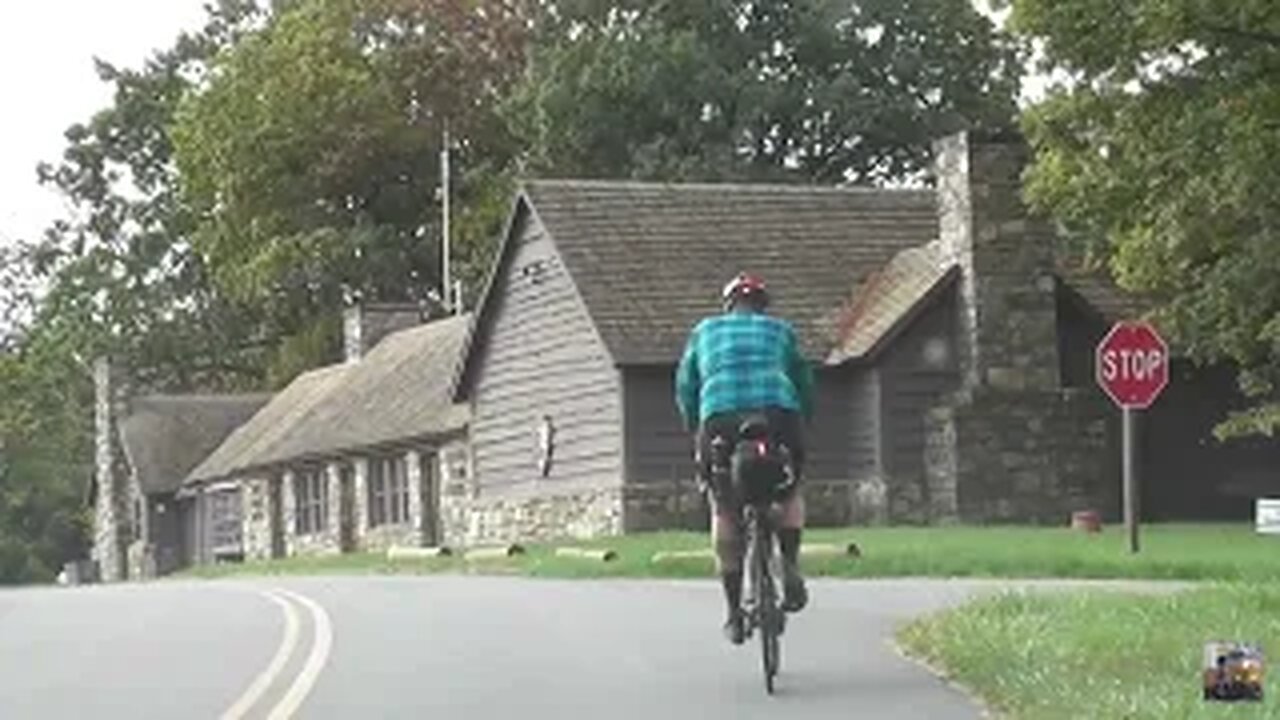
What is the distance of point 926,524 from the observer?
127 feet

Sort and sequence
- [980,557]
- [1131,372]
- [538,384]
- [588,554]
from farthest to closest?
1. [538,384]
2. [588,554]
3. [1131,372]
4. [980,557]

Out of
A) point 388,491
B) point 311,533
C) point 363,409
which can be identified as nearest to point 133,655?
point 388,491

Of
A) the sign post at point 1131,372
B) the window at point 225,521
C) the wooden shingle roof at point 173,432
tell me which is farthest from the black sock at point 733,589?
the wooden shingle roof at point 173,432

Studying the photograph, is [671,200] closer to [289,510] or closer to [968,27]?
[289,510]

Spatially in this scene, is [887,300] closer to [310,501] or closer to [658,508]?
[658,508]

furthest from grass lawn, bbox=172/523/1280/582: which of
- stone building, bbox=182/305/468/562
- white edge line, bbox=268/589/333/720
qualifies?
stone building, bbox=182/305/468/562

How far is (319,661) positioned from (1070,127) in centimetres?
1769

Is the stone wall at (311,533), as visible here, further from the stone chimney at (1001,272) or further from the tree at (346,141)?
the stone chimney at (1001,272)

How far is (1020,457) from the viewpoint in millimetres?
38938

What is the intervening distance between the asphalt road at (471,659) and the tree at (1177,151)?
6.67 m

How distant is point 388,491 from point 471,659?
3807 cm

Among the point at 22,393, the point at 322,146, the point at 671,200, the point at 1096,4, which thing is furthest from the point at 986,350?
the point at 22,393

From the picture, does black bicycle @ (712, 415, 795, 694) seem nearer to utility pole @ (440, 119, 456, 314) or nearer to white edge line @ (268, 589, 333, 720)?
white edge line @ (268, 589, 333, 720)

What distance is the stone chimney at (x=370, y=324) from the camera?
63.0 metres
